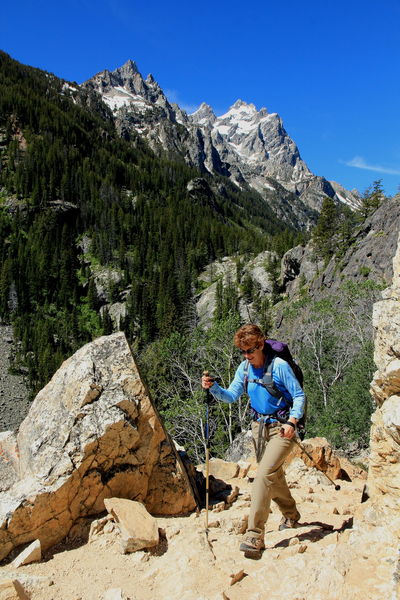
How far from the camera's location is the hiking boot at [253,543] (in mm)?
4457

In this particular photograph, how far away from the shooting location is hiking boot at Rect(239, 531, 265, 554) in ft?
14.6

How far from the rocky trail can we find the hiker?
0.38m

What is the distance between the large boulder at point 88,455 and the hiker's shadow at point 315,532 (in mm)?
1895

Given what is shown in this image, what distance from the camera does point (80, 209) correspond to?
436 ft

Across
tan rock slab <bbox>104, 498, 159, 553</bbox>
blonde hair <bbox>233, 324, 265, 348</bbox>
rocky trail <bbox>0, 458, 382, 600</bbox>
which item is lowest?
rocky trail <bbox>0, 458, 382, 600</bbox>

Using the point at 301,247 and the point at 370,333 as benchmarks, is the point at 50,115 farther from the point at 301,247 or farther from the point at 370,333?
the point at 370,333

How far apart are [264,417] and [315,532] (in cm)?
172

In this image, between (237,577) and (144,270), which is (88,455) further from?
(144,270)

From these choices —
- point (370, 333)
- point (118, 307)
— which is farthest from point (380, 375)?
point (118, 307)

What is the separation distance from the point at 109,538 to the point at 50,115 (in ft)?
601

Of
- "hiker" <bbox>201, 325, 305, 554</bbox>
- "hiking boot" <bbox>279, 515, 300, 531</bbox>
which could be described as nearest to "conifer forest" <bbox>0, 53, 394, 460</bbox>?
"hiking boot" <bbox>279, 515, 300, 531</bbox>

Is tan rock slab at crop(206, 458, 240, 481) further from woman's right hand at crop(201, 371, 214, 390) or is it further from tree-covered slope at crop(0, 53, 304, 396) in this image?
tree-covered slope at crop(0, 53, 304, 396)

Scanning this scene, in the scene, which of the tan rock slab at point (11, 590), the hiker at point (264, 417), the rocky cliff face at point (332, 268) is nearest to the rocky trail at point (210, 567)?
the tan rock slab at point (11, 590)

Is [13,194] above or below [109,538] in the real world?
above
